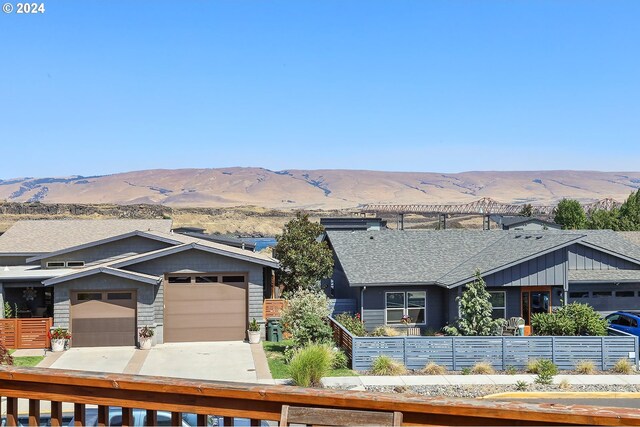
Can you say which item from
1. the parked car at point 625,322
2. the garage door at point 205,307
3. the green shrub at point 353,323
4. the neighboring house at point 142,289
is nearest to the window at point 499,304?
the parked car at point 625,322

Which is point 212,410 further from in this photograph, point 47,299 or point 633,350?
point 47,299

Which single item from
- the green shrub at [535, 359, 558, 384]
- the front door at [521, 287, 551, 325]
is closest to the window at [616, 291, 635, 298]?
the front door at [521, 287, 551, 325]

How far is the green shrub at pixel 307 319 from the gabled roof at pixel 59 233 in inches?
507

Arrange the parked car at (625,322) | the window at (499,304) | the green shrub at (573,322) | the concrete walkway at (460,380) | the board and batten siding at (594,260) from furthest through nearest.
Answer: the board and batten siding at (594,260), the window at (499,304), the parked car at (625,322), the green shrub at (573,322), the concrete walkway at (460,380)

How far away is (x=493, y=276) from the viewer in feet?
90.6

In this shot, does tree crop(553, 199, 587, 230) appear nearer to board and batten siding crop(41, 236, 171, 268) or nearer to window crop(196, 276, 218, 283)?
window crop(196, 276, 218, 283)

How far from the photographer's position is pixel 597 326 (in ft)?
81.4

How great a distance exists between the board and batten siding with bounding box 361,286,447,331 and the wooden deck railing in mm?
24706

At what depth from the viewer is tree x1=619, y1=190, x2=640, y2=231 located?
49550 millimetres

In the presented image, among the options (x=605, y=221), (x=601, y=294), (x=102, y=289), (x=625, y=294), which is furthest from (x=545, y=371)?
(x=605, y=221)

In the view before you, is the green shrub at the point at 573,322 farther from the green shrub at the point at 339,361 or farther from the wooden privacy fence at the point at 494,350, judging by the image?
the green shrub at the point at 339,361

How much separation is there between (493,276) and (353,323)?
19.9 ft

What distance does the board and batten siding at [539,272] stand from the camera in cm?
2770

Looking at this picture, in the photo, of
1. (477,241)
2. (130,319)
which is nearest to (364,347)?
(130,319)
